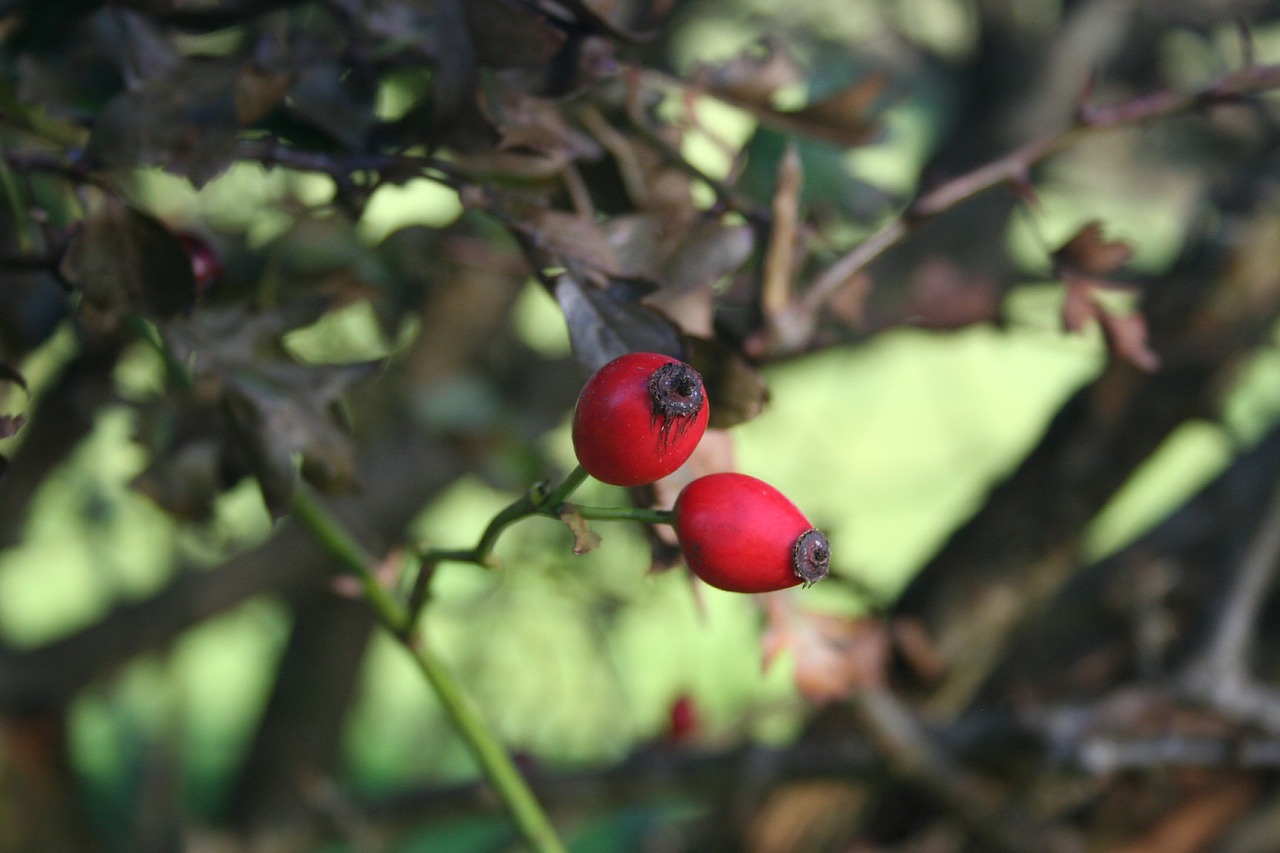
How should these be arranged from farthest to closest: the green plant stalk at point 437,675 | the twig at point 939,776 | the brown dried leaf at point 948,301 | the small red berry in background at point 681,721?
the small red berry in background at point 681,721 < the twig at point 939,776 < the brown dried leaf at point 948,301 < the green plant stalk at point 437,675

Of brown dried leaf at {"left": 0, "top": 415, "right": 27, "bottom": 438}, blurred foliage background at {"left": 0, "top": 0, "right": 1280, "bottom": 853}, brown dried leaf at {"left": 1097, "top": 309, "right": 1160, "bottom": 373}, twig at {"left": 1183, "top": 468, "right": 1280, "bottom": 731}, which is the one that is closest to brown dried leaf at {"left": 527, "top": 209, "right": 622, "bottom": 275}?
blurred foliage background at {"left": 0, "top": 0, "right": 1280, "bottom": 853}

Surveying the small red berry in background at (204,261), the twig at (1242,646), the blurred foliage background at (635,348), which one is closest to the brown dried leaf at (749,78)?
the blurred foliage background at (635,348)

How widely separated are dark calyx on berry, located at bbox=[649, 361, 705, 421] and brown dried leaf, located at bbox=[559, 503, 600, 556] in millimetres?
64

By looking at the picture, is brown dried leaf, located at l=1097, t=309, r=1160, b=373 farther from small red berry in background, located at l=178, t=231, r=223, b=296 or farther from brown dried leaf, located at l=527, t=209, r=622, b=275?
small red berry in background, located at l=178, t=231, r=223, b=296

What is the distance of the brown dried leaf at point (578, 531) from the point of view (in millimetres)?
454

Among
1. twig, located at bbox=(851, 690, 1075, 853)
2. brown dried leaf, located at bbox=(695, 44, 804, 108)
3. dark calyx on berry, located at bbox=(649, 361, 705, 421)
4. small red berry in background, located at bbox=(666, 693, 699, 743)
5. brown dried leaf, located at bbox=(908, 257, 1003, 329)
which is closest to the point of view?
dark calyx on berry, located at bbox=(649, 361, 705, 421)

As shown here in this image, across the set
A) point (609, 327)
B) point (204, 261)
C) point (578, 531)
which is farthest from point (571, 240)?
point (204, 261)

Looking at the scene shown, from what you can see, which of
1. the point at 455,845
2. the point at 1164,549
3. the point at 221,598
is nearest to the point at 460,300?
the point at 221,598

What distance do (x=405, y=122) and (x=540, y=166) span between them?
0.33 feet

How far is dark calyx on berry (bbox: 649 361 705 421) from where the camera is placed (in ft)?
1.37

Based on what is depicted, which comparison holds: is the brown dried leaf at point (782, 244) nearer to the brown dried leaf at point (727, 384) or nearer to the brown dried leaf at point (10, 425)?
the brown dried leaf at point (727, 384)

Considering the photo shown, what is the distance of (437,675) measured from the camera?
67cm

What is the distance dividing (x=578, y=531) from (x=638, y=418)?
0.06 m

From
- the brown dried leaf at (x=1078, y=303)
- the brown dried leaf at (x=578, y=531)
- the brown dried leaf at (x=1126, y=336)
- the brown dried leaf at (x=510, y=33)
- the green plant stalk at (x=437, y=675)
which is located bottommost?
the green plant stalk at (x=437, y=675)
